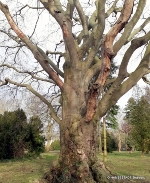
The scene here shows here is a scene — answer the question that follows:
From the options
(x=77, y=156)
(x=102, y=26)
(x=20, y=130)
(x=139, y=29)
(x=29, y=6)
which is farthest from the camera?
(x=20, y=130)

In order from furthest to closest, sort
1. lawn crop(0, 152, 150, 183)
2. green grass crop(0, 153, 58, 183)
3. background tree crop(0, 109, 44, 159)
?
background tree crop(0, 109, 44, 159)
lawn crop(0, 152, 150, 183)
green grass crop(0, 153, 58, 183)

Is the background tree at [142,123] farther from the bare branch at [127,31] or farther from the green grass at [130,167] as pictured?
the bare branch at [127,31]

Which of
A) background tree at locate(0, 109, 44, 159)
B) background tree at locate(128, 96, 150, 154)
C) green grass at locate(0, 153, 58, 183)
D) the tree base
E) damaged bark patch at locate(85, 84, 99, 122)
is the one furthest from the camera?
background tree at locate(128, 96, 150, 154)

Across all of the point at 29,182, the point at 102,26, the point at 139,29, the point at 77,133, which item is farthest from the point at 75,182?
the point at 139,29

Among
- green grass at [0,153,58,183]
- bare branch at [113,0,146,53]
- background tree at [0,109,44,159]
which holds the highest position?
bare branch at [113,0,146,53]

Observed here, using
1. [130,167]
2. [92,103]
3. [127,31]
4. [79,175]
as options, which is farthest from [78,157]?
[130,167]

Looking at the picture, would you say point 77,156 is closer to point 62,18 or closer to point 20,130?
point 62,18

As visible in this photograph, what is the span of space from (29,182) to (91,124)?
7.58 feet

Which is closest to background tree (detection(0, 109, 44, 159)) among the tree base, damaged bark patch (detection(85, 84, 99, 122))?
the tree base

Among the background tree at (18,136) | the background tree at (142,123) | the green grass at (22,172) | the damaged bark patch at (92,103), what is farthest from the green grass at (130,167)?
the background tree at (142,123)

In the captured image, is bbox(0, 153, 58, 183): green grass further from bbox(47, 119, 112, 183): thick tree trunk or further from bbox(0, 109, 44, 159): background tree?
bbox(0, 109, 44, 159): background tree

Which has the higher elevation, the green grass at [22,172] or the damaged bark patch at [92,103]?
the damaged bark patch at [92,103]

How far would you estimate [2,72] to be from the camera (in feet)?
29.1

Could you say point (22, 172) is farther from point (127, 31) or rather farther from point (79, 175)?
point (127, 31)
